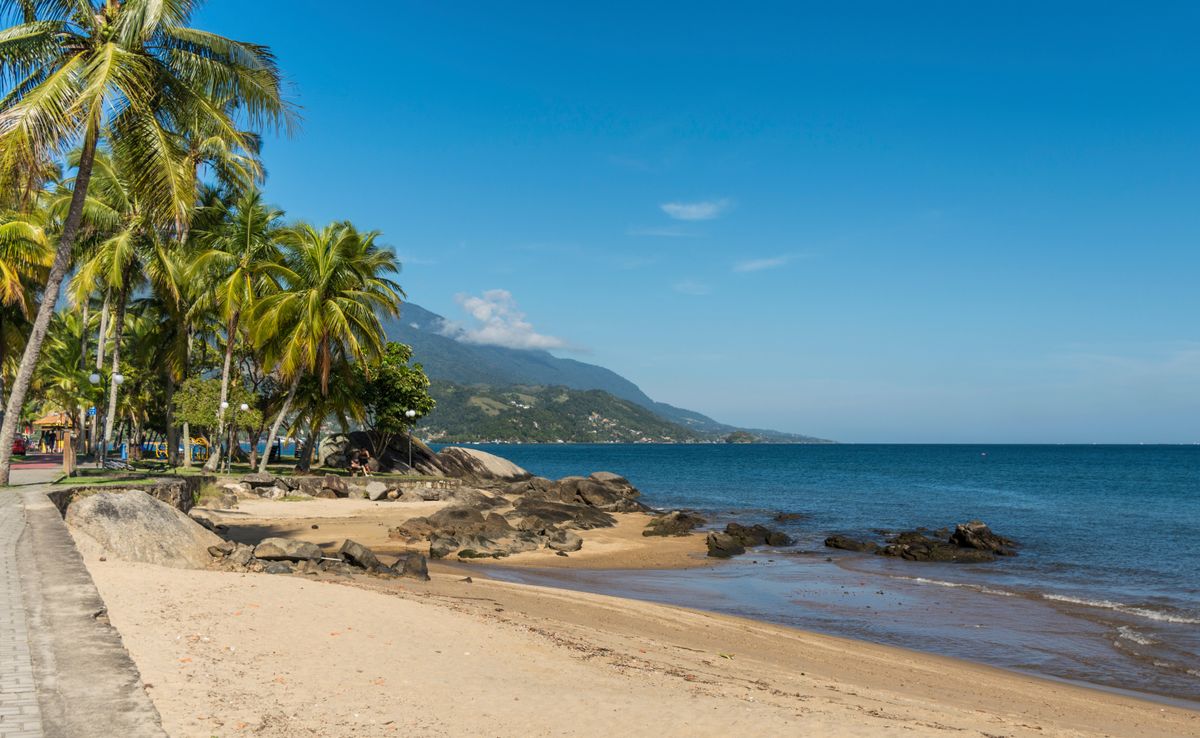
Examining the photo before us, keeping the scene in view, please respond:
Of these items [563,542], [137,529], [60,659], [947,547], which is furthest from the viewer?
[947,547]

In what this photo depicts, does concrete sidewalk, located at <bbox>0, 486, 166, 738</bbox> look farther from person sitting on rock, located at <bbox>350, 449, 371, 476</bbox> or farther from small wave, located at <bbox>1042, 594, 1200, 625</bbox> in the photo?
person sitting on rock, located at <bbox>350, 449, 371, 476</bbox>

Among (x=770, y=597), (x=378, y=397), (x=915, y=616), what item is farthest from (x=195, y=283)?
(x=915, y=616)

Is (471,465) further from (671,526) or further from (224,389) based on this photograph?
(671,526)

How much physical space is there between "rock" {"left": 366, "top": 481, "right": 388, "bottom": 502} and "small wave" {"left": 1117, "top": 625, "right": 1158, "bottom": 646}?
2647 cm

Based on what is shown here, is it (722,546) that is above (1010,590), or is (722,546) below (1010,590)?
above

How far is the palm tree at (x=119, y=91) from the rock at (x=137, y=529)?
423cm

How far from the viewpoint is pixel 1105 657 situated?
47.0ft

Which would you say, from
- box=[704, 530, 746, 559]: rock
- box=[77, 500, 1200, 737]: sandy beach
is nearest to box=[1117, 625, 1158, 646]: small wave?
box=[77, 500, 1200, 737]: sandy beach

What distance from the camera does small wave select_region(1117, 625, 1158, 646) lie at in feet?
50.7

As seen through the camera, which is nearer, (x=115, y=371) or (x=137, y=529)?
(x=137, y=529)

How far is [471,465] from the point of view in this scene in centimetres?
5306

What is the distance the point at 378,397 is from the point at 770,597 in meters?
30.5

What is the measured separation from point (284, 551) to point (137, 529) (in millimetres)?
2593

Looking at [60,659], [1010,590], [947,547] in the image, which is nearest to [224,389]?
[947,547]
